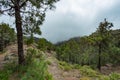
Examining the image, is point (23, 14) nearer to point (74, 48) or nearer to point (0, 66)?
point (0, 66)

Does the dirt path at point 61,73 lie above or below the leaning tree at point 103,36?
below

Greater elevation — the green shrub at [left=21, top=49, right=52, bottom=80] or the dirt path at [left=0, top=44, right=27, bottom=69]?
the dirt path at [left=0, top=44, right=27, bottom=69]

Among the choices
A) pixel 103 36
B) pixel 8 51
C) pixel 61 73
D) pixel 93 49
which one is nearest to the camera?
pixel 61 73

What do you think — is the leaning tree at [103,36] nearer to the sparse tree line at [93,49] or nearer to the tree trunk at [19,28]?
the sparse tree line at [93,49]

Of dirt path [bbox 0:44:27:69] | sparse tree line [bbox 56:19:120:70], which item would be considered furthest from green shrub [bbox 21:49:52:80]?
sparse tree line [bbox 56:19:120:70]

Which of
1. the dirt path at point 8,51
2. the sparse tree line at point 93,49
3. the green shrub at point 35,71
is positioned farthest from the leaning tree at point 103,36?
the green shrub at point 35,71

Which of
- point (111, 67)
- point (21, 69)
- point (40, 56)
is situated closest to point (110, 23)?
point (111, 67)

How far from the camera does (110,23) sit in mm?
61062

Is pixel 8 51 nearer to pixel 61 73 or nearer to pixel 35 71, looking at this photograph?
pixel 61 73

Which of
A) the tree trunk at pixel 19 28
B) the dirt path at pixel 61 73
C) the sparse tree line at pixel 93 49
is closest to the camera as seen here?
the tree trunk at pixel 19 28

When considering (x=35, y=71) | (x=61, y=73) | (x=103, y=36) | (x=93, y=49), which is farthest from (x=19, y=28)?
(x=93, y=49)

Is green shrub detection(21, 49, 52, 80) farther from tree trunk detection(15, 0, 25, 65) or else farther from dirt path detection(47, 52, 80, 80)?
dirt path detection(47, 52, 80, 80)

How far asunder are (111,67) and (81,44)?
29.7 ft

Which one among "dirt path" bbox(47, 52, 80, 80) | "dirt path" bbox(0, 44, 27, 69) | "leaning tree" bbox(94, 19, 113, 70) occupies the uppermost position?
"leaning tree" bbox(94, 19, 113, 70)
